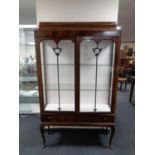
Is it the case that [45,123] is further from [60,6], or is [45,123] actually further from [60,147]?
[60,6]

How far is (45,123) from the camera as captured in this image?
2.30m

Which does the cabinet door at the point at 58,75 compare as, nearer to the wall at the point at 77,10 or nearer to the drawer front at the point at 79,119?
the drawer front at the point at 79,119

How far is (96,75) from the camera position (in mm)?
2438

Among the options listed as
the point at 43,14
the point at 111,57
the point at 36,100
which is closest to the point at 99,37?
the point at 111,57

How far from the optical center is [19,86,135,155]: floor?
2.32m

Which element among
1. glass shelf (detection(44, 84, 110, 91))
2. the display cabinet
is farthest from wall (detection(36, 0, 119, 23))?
A: glass shelf (detection(44, 84, 110, 91))

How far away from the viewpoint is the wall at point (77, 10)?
7.64 feet

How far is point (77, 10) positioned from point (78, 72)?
3.23ft

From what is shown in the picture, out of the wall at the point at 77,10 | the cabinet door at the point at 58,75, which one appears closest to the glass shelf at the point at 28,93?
the cabinet door at the point at 58,75

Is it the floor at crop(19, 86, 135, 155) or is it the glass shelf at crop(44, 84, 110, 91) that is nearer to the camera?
the floor at crop(19, 86, 135, 155)

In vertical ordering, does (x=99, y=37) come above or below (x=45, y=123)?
above

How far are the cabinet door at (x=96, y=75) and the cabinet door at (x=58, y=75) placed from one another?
0.18m

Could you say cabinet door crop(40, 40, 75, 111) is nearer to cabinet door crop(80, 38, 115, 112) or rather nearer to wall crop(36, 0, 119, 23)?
cabinet door crop(80, 38, 115, 112)
